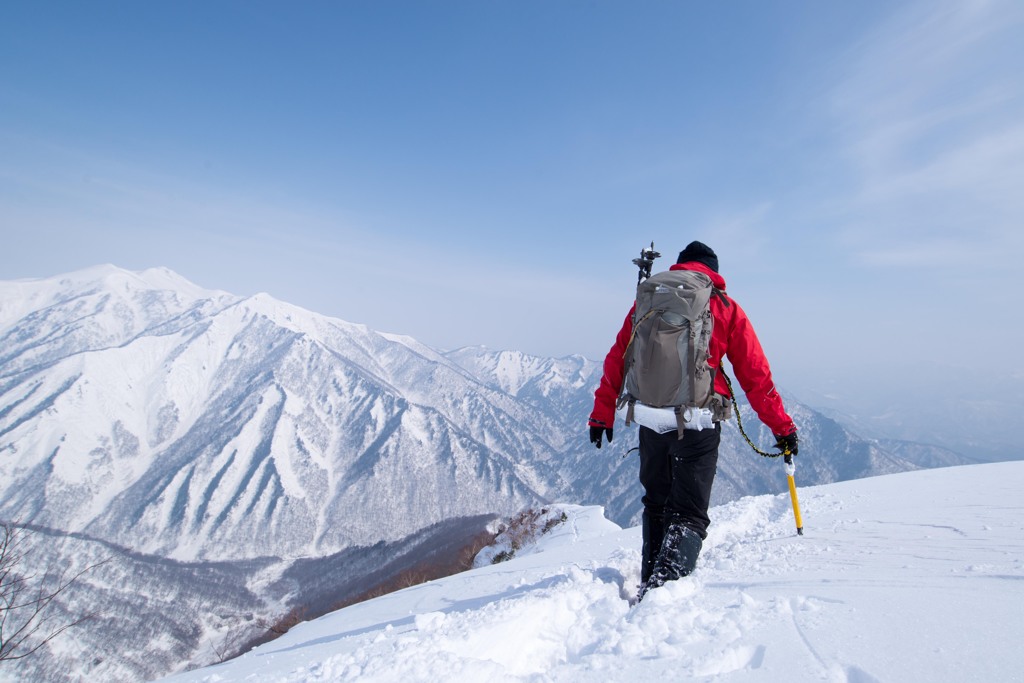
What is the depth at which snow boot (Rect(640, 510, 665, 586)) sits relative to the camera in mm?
4863

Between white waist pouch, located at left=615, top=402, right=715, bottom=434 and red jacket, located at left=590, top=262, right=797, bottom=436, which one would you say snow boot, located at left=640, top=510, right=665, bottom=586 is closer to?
white waist pouch, located at left=615, top=402, right=715, bottom=434

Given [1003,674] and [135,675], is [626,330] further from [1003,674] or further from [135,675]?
[135,675]

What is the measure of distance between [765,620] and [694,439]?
1692 mm

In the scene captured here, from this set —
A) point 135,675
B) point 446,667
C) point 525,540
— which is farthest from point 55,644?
point 446,667

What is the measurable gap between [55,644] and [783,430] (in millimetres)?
155279

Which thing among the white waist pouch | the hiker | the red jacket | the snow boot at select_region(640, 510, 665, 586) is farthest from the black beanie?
the snow boot at select_region(640, 510, 665, 586)

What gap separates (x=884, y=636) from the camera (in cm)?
275

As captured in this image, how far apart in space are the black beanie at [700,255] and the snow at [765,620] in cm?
330

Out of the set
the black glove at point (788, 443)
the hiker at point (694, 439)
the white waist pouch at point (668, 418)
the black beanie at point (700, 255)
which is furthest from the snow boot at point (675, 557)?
the black beanie at point (700, 255)

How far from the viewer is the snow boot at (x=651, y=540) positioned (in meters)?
4.86

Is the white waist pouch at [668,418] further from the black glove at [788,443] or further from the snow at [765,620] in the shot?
the snow at [765,620]

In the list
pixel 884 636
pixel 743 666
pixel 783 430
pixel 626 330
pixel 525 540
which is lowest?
pixel 525 540

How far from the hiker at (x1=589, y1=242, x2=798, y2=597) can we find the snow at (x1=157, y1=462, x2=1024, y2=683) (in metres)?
0.40

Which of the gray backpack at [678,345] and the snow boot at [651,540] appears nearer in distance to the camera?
the gray backpack at [678,345]
